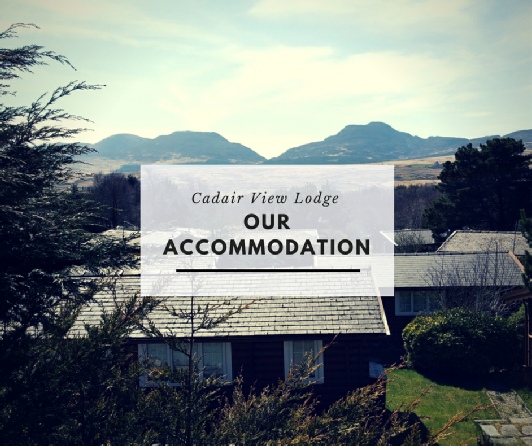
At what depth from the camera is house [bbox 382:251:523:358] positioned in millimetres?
20797

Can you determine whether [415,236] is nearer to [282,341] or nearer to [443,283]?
[443,283]

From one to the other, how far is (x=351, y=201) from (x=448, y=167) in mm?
33724

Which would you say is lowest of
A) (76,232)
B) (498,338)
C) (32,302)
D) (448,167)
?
(498,338)

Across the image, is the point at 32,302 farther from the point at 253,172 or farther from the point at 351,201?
the point at 253,172

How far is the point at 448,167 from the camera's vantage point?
154 ft

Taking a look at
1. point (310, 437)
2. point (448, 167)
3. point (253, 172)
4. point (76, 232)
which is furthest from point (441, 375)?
point (253, 172)

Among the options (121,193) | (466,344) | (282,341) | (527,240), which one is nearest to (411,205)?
(121,193)

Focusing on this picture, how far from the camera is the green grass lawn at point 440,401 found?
13.6 meters

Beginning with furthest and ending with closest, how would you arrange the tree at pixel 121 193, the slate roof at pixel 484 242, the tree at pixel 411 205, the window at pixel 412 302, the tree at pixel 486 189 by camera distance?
the tree at pixel 411 205 → the tree at pixel 121 193 → the tree at pixel 486 189 → the slate roof at pixel 484 242 → the window at pixel 412 302

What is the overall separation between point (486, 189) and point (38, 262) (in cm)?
4477

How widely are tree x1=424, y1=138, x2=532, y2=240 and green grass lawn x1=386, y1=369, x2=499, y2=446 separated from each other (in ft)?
97.5

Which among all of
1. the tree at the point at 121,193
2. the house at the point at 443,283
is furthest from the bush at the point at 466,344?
the tree at the point at 121,193

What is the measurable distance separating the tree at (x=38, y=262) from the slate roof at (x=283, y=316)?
5530 mm

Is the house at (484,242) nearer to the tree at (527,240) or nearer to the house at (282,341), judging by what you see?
the tree at (527,240)
